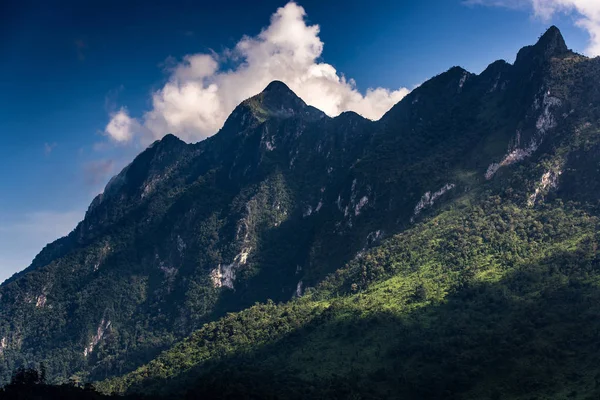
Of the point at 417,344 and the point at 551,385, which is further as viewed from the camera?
the point at 417,344

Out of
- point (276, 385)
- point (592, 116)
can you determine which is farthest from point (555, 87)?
point (276, 385)

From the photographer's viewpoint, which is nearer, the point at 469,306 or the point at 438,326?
the point at 438,326

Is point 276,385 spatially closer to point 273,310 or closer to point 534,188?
point 273,310

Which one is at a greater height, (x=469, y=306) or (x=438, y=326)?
(x=469, y=306)

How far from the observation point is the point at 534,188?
170 meters

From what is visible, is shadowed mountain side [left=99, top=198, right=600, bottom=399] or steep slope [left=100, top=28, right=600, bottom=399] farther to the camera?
steep slope [left=100, top=28, right=600, bottom=399]

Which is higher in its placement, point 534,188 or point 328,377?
point 534,188

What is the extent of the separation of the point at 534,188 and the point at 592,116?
3133cm

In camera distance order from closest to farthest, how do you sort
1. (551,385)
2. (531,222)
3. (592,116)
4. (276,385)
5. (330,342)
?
(551,385)
(276,385)
(330,342)
(531,222)
(592,116)

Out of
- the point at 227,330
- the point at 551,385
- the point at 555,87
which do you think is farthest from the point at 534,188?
the point at 227,330

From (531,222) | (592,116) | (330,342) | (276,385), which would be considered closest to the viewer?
(276,385)

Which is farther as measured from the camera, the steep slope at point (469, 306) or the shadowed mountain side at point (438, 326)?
the steep slope at point (469, 306)

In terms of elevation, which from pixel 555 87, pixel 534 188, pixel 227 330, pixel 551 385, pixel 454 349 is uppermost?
pixel 555 87

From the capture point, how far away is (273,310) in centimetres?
18538
